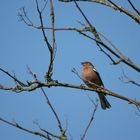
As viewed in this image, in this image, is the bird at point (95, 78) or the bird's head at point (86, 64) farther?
the bird's head at point (86, 64)

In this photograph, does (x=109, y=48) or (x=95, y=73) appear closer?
(x=109, y=48)

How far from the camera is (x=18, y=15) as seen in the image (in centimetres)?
613

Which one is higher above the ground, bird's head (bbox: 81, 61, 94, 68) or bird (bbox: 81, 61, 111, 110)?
bird's head (bbox: 81, 61, 94, 68)

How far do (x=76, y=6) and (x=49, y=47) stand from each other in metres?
0.73

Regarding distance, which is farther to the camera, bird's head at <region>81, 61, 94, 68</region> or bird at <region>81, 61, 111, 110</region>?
bird's head at <region>81, 61, 94, 68</region>

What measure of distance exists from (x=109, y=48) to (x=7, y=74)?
1.38 m

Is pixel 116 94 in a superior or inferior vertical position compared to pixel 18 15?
inferior

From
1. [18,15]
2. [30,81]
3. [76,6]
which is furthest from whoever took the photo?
[18,15]

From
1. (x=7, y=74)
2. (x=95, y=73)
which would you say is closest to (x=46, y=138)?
(x=7, y=74)

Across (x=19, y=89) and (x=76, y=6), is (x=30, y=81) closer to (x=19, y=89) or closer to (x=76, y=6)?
(x=19, y=89)

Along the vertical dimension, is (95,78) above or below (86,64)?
below

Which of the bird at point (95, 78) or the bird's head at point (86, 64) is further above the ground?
the bird's head at point (86, 64)

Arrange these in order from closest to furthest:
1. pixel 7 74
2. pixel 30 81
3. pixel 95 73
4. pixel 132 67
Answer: pixel 132 67, pixel 7 74, pixel 30 81, pixel 95 73

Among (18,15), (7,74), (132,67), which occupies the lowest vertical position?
(132,67)
